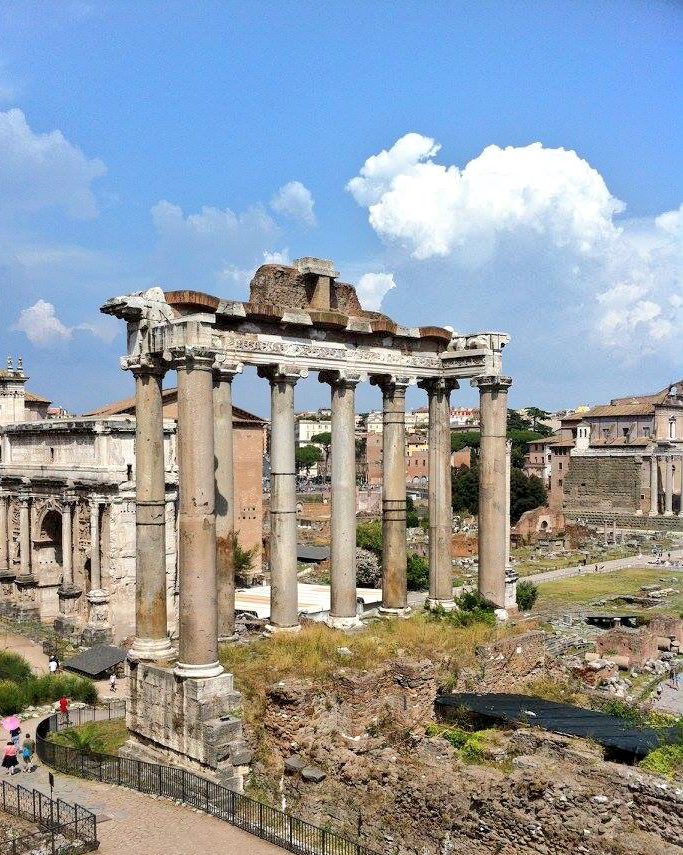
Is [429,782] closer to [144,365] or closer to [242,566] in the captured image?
[144,365]

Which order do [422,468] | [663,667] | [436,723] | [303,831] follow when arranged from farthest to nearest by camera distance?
[422,468] → [663,667] → [436,723] → [303,831]

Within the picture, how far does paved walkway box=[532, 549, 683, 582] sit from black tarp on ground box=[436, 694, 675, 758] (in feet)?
135

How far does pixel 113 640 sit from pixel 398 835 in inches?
1035

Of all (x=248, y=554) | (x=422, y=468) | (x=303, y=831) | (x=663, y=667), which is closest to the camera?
(x=303, y=831)

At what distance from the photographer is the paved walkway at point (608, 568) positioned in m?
58.8

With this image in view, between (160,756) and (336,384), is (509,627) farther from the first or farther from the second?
(160,756)

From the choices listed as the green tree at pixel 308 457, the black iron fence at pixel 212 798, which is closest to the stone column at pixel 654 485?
the green tree at pixel 308 457

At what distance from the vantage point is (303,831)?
1256cm

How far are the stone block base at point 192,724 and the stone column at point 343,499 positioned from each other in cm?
482

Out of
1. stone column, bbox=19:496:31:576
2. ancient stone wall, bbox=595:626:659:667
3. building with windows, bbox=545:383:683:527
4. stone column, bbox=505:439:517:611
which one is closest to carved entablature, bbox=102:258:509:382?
stone column, bbox=505:439:517:611

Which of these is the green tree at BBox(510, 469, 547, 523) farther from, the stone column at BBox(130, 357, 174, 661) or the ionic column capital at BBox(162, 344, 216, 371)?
the ionic column capital at BBox(162, 344, 216, 371)

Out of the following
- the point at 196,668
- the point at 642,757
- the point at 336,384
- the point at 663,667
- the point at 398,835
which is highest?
the point at 336,384

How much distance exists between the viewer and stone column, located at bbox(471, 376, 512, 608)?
1989cm

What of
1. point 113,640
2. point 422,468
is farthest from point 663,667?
point 422,468
